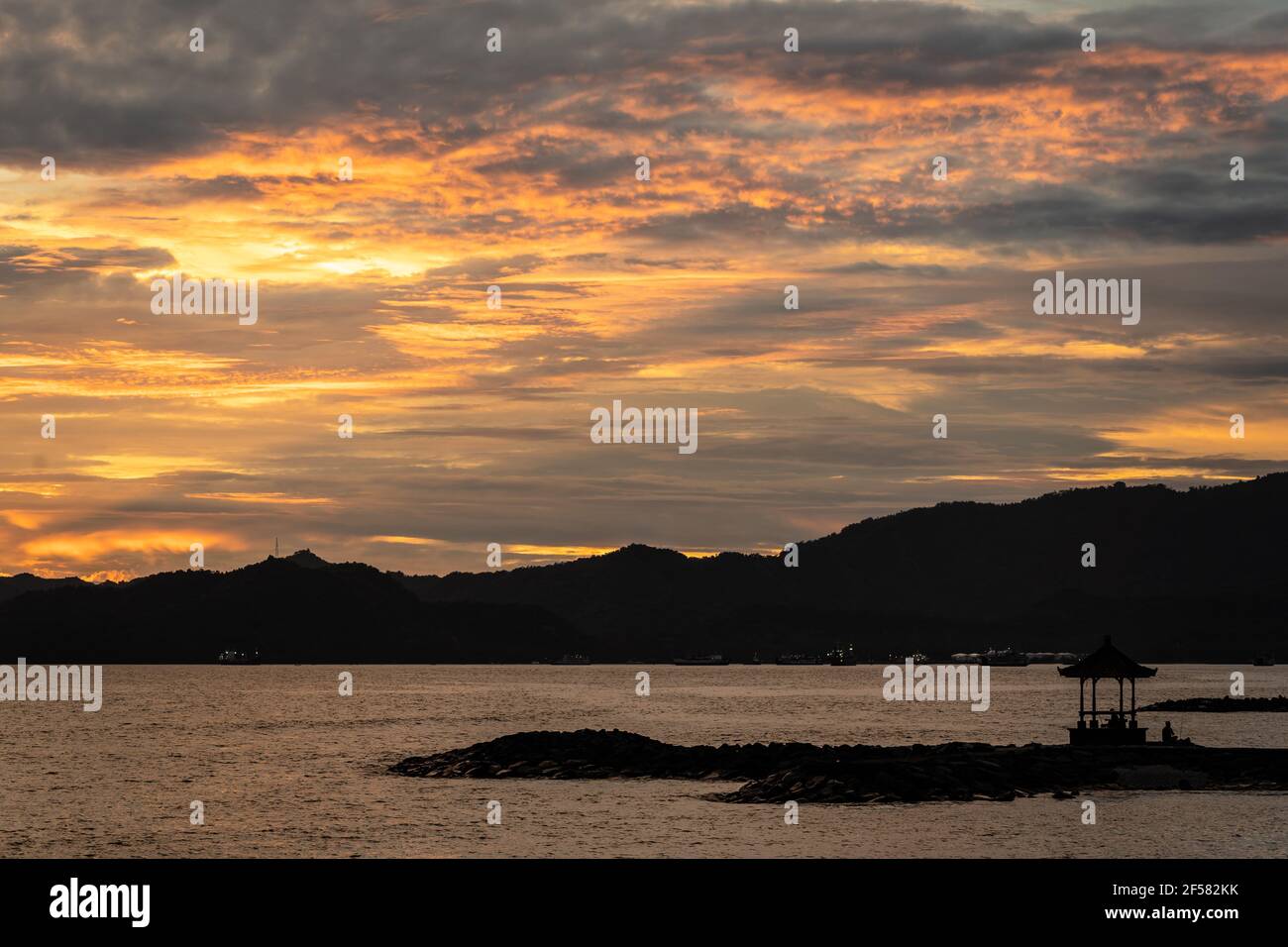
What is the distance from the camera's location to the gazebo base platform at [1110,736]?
65.5m

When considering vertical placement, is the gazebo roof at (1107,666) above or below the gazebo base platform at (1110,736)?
Answer: above

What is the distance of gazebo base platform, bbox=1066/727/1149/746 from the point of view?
65.5m

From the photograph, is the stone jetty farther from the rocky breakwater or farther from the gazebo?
the rocky breakwater

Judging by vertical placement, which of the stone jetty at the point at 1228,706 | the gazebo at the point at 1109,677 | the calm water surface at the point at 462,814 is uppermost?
the gazebo at the point at 1109,677

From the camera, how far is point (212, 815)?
2491 inches

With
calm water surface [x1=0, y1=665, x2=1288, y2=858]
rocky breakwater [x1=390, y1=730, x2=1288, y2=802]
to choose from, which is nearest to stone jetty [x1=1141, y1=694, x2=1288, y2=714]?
calm water surface [x1=0, y1=665, x2=1288, y2=858]

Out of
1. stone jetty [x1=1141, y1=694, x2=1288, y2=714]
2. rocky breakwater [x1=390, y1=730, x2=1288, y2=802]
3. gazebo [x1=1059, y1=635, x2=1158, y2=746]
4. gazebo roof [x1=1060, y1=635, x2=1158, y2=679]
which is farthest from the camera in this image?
stone jetty [x1=1141, y1=694, x2=1288, y2=714]

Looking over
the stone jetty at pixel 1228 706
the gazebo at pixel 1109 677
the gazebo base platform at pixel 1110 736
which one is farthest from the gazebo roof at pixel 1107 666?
the stone jetty at pixel 1228 706

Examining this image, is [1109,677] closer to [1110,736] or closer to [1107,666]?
[1107,666]

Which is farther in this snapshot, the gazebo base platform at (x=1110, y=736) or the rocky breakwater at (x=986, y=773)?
the gazebo base platform at (x=1110, y=736)

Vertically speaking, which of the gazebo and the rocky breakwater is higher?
the gazebo

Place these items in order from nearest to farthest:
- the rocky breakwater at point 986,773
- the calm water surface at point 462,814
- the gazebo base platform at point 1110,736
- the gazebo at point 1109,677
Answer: the calm water surface at point 462,814, the rocky breakwater at point 986,773, the gazebo at point 1109,677, the gazebo base platform at point 1110,736

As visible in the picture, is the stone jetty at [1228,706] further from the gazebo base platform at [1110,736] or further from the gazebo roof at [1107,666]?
the gazebo roof at [1107,666]
